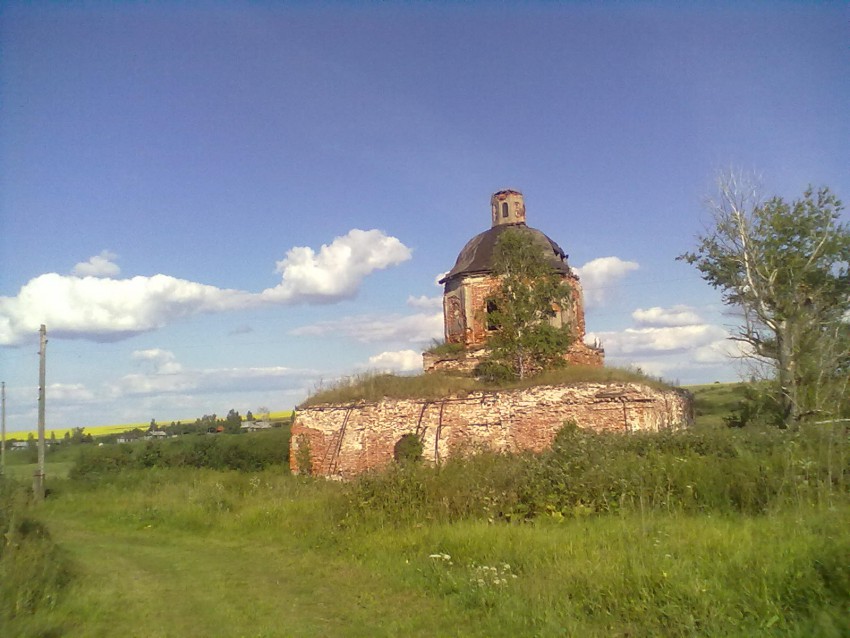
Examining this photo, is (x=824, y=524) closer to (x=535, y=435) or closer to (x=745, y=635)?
(x=745, y=635)

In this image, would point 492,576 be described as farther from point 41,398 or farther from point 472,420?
point 41,398

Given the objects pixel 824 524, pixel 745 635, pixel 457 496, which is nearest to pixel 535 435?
pixel 457 496

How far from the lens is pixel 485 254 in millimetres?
27547

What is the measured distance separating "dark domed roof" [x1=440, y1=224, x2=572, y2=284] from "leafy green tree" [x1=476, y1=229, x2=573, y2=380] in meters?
3.12

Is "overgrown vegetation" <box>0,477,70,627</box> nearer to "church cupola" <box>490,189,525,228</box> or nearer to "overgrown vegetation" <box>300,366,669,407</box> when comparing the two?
"overgrown vegetation" <box>300,366,669,407</box>

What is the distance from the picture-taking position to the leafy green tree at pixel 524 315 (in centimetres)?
2189

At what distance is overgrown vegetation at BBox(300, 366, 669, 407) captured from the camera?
19.6 m

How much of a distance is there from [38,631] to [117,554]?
5.18 m

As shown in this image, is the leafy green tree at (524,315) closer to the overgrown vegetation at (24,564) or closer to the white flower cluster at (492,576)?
the white flower cluster at (492,576)

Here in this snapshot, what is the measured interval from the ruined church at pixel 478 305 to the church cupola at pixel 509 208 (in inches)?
9.8

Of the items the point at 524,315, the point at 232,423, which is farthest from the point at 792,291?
the point at 232,423

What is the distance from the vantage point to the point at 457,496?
9.41m

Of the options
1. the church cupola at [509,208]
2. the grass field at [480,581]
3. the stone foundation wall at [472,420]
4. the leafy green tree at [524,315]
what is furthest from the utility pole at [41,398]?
the church cupola at [509,208]

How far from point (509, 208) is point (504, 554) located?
24569 millimetres
